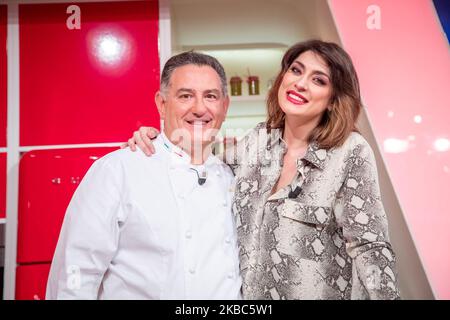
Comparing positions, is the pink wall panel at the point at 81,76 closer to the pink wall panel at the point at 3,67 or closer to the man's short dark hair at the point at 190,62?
the pink wall panel at the point at 3,67

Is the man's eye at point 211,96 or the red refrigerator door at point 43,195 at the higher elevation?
the man's eye at point 211,96

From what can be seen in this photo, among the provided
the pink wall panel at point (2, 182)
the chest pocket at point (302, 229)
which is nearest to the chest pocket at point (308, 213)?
the chest pocket at point (302, 229)

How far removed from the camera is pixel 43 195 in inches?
82.1

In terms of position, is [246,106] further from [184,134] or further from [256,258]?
[256,258]

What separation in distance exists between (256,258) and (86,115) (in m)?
1.14

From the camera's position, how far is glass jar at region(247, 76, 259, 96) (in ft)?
7.66

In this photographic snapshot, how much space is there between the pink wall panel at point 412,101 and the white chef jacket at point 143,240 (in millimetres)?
857

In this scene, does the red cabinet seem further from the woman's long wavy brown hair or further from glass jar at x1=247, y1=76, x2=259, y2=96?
the woman's long wavy brown hair

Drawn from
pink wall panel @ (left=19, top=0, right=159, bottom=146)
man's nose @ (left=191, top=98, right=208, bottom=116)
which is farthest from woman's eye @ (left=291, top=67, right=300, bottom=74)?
pink wall panel @ (left=19, top=0, right=159, bottom=146)

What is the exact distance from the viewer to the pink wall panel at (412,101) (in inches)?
73.9

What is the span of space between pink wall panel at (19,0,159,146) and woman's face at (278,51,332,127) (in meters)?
0.78

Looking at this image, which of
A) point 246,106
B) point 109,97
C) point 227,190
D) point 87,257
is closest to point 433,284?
point 227,190

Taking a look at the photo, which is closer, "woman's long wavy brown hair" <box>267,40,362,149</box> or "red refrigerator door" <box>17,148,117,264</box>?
"woman's long wavy brown hair" <box>267,40,362,149</box>

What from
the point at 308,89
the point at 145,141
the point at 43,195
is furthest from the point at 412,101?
the point at 43,195
